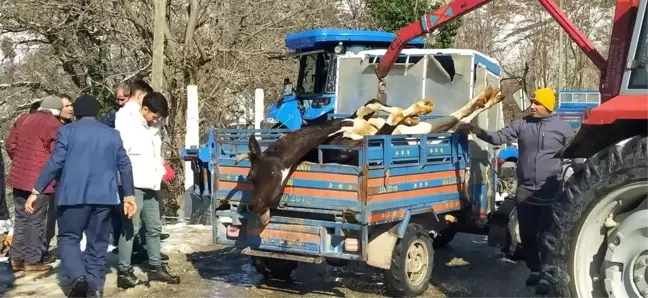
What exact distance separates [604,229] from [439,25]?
469 cm

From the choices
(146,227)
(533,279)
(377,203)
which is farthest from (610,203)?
(146,227)

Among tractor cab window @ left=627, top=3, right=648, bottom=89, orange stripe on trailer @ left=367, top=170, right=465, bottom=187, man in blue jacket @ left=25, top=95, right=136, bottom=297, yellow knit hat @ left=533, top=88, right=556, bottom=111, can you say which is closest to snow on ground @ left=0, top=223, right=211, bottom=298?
man in blue jacket @ left=25, top=95, right=136, bottom=297

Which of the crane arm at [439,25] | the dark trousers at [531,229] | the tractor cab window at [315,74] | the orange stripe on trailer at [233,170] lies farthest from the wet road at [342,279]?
the tractor cab window at [315,74]

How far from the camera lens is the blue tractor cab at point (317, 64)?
1076 centimetres

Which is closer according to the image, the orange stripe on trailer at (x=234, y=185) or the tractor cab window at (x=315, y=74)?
the orange stripe on trailer at (x=234, y=185)

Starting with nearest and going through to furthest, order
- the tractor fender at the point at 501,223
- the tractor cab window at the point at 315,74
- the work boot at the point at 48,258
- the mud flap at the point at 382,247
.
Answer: the mud flap at the point at 382,247 → the tractor fender at the point at 501,223 → the work boot at the point at 48,258 → the tractor cab window at the point at 315,74

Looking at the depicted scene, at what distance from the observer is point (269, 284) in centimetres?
698

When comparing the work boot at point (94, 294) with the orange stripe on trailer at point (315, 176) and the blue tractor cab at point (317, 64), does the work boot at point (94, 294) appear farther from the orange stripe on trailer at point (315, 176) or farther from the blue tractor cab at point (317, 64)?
the blue tractor cab at point (317, 64)

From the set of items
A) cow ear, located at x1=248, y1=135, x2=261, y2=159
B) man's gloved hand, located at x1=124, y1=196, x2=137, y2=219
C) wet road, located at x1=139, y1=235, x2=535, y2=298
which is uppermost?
cow ear, located at x1=248, y1=135, x2=261, y2=159

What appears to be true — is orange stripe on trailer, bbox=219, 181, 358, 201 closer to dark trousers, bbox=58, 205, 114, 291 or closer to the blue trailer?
the blue trailer

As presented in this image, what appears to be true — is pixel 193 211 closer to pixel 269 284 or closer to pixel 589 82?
pixel 269 284

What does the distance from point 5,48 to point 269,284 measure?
40.7 feet

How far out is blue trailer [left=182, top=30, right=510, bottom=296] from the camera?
5.96 meters

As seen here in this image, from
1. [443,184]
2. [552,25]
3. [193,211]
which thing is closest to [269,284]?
[443,184]
